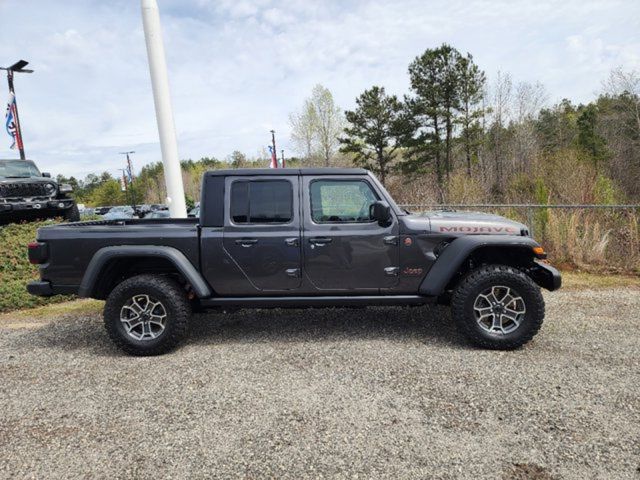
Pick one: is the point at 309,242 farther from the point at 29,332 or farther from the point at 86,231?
the point at 29,332

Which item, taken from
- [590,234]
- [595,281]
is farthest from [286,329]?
[590,234]

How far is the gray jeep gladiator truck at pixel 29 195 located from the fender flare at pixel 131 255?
7067 mm

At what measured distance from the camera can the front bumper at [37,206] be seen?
9117 mm

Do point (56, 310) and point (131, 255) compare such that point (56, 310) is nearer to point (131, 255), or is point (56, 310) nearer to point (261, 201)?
point (131, 255)

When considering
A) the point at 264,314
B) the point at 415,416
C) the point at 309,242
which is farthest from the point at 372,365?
the point at 264,314

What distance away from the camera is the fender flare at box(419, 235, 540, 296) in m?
3.85

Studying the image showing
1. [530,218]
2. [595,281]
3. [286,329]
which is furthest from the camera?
[530,218]

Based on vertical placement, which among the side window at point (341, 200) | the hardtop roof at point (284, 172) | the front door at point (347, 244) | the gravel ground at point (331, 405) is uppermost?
the hardtop roof at point (284, 172)

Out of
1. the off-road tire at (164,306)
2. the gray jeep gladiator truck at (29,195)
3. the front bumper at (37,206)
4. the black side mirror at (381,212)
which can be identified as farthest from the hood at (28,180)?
the black side mirror at (381,212)

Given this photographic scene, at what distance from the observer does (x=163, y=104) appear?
6.91 meters

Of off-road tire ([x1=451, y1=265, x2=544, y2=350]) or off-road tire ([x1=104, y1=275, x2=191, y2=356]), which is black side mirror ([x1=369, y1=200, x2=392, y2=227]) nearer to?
off-road tire ([x1=451, y1=265, x2=544, y2=350])

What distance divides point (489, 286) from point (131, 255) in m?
3.50

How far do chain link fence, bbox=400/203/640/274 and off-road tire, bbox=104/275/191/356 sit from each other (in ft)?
20.8

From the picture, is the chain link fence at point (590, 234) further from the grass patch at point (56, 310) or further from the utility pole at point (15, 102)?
the utility pole at point (15, 102)
